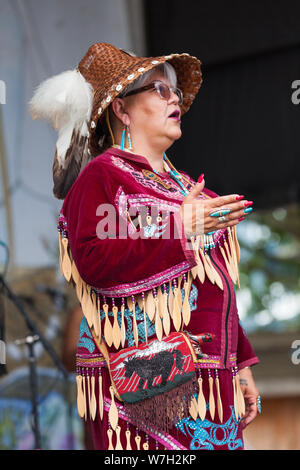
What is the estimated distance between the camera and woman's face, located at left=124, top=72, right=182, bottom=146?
5.35 feet

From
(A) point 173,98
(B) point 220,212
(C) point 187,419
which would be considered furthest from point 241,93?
(C) point 187,419

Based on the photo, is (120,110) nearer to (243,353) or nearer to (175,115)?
(175,115)

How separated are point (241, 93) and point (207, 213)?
2484 mm

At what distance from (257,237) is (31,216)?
5.03 m

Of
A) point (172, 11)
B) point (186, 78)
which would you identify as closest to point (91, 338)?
point (186, 78)

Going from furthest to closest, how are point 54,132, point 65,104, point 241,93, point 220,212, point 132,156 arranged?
point 241,93
point 54,132
point 65,104
point 132,156
point 220,212

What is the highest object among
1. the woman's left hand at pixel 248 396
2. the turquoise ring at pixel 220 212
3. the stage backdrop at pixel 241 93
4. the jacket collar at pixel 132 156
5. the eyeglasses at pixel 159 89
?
the stage backdrop at pixel 241 93

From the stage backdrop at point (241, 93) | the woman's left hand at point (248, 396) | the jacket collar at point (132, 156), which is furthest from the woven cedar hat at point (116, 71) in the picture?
the stage backdrop at point (241, 93)

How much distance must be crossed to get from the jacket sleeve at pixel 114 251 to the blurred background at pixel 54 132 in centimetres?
149

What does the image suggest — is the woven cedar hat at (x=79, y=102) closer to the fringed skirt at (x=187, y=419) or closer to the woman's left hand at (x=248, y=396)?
the fringed skirt at (x=187, y=419)

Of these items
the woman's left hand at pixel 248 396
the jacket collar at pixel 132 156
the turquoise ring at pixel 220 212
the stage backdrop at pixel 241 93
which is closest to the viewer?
the turquoise ring at pixel 220 212

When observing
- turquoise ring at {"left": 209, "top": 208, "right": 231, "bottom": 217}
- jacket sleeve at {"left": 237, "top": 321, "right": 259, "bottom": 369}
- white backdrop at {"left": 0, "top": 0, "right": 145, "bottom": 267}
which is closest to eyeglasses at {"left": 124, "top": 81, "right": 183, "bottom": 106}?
turquoise ring at {"left": 209, "top": 208, "right": 231, "bottom": 217}

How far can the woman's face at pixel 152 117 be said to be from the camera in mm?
1632

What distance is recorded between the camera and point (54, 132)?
296 centimetres
